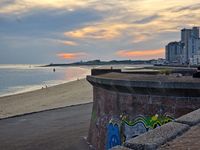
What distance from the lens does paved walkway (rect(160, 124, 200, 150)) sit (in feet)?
14.5

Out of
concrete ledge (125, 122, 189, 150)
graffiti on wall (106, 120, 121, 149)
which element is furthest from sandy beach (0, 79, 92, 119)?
concrete ledge (125, 122, 189, 150)

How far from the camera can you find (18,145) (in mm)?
16484

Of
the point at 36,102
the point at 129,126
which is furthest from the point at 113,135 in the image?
the point at 36,102

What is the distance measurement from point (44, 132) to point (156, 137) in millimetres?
15062

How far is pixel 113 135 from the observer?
10547mm

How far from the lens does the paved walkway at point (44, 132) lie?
15728 mm

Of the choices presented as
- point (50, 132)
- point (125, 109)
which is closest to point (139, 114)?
point (125, 109)

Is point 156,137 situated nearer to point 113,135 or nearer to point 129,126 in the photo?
point 129,126

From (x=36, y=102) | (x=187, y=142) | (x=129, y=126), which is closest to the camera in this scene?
(x=187, y=142)

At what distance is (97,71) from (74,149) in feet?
11.8

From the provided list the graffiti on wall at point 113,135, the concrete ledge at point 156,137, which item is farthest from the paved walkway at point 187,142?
the graffiti on wall at point 113,135

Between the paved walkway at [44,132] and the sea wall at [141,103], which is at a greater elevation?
the sea wall at [141,103]

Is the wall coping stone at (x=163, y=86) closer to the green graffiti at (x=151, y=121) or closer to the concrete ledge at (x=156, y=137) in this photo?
the green graffiti at (x=151, y=121)

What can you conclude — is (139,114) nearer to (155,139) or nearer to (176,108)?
(176,108)
